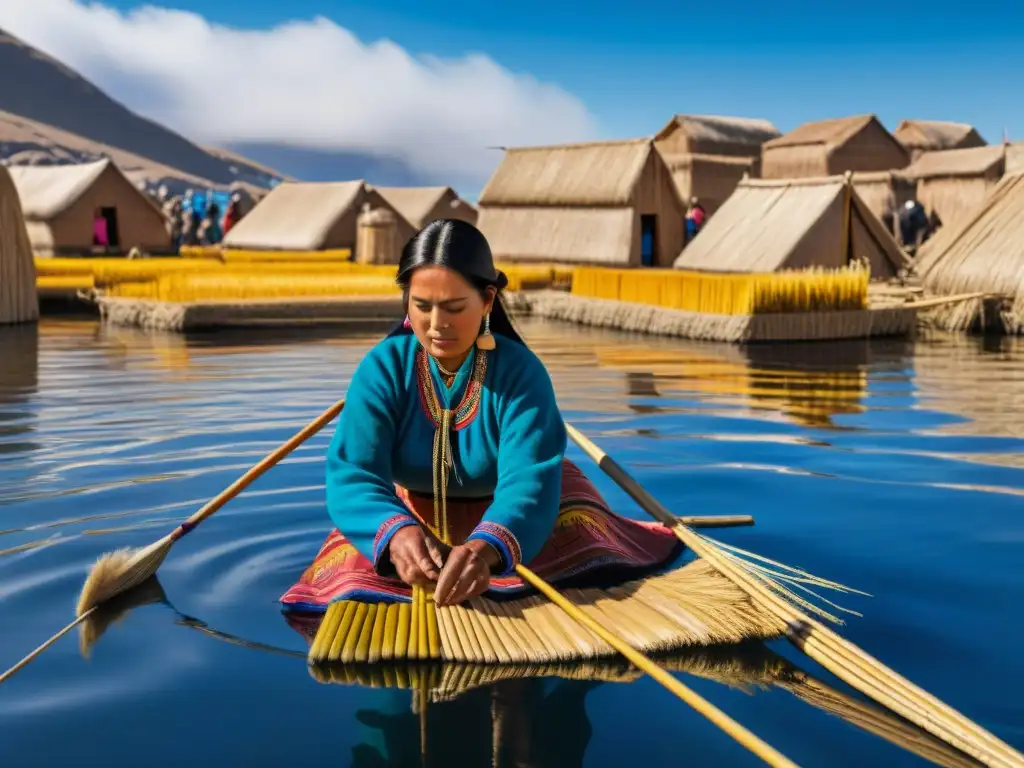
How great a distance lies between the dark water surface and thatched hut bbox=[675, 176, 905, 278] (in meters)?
6.52

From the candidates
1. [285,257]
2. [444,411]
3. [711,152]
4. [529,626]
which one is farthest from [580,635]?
[711,152]

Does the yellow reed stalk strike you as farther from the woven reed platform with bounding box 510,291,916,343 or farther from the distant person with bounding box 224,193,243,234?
the woven reed platform with bounding box 510,291,916,343

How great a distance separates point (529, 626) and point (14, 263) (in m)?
12.1

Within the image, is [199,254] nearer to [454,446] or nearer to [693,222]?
[693,222]

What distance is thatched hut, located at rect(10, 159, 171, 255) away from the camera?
2344 cm

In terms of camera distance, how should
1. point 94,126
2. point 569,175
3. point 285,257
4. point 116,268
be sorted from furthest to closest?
point 94,126
point 285,257
point 569,175
point 116,268

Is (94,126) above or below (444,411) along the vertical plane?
above

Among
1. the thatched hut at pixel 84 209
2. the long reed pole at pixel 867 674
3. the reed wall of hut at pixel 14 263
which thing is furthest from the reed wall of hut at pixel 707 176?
the long reed pole at pixel 867 674

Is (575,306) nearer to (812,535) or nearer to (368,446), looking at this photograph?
(812,535)

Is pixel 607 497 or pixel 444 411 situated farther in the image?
pixel 607 497

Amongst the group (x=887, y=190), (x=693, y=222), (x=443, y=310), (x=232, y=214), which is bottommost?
(x=443, y=310)

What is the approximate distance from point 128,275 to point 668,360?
32.1 ft

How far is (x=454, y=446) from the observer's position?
142 inches

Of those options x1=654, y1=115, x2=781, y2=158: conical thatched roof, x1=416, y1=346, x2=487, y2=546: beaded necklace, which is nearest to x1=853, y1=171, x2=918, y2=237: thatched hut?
x1=654, y1=115, x2=781, y2=158: conical thatched roof
